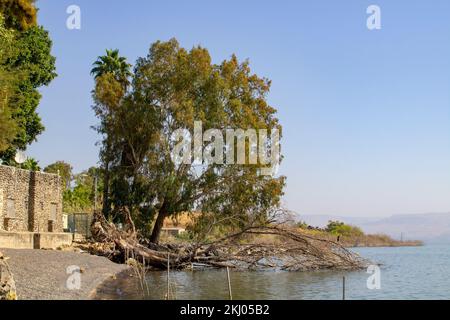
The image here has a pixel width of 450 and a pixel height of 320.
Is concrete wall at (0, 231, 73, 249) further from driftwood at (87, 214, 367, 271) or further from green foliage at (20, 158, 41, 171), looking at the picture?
green foliage at (20, 158, 41, 171)

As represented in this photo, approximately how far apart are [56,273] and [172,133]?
14.9m

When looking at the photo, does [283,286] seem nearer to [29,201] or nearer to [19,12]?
[29,201]

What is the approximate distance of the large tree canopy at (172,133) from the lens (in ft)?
117

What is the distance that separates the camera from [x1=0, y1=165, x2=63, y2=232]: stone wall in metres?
33.7

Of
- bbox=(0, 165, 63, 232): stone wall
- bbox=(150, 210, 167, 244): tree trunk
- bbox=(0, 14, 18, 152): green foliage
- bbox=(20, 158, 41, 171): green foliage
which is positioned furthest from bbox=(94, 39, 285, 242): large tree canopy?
bbox=(20, 158, 41, 171): green foliage

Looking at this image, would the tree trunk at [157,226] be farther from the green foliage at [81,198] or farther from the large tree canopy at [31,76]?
the green foliage at [81,198]

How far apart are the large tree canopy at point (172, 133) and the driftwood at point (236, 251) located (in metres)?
2.14

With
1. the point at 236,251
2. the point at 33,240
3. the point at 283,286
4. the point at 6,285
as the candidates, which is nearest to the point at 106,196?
the point at 33,240

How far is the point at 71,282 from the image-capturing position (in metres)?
21.4

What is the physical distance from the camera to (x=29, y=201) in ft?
118

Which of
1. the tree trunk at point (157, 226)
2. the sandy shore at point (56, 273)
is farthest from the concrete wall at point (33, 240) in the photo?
the tree trunk at point (157, 226)

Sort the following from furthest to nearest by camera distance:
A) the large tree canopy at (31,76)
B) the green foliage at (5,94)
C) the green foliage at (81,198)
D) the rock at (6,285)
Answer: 1. the green foliage at (81,198)
2. the large tree canopy at (31,76)
3. the green foliage at (5,94)
4. the rock at (6,285)
